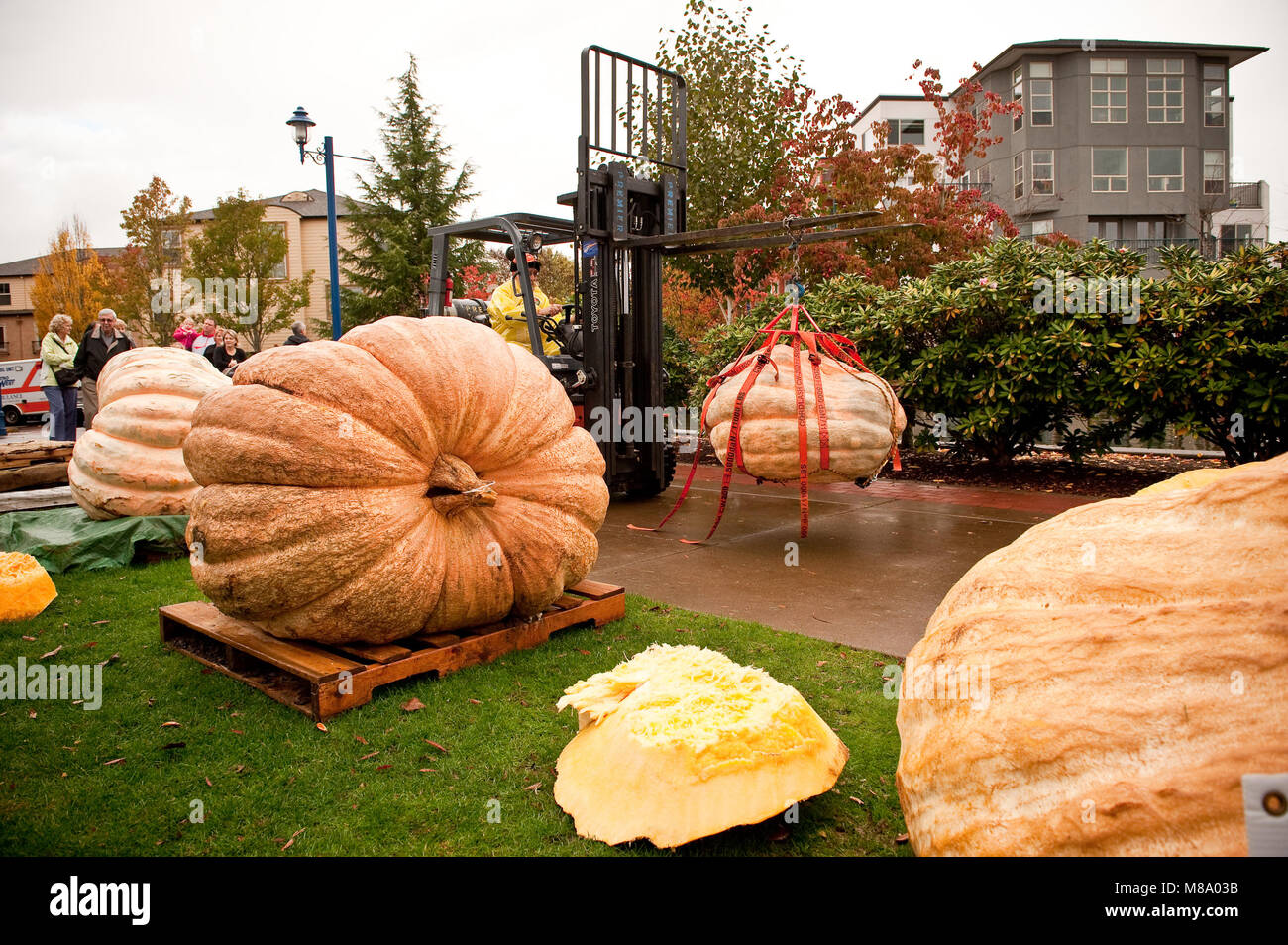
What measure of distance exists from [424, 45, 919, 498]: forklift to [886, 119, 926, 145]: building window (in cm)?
3681

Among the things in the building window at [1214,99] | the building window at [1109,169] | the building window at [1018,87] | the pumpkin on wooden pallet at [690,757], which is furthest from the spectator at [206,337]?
the building window at [1214,99]

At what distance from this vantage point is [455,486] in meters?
3.38

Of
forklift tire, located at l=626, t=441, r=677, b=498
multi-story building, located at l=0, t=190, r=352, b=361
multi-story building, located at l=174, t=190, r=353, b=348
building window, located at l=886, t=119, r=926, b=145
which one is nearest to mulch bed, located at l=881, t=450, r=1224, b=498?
forklift tire, located at l=626, t=441, r=677, b=498

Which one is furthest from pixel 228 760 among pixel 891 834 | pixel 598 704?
pixel 891 834

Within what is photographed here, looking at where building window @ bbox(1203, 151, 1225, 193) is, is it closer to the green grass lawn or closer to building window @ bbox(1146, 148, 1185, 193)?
building window @ bbox(1146, 148, 1185, 193)

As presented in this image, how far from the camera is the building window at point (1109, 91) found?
32.6 metres

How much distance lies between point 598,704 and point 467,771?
50 centimetres

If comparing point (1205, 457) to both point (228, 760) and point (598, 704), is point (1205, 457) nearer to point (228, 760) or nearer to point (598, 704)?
point (598, 704)

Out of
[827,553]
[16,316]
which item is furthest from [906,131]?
[16,316]

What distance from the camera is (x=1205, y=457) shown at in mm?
9672

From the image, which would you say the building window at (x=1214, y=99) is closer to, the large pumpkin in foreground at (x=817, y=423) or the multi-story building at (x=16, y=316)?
the large pumpkin in foreground at (x=817, y=423)

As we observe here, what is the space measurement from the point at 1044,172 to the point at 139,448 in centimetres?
3584

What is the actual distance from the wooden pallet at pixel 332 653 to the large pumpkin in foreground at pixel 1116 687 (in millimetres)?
2131

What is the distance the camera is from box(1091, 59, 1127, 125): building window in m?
32.6
